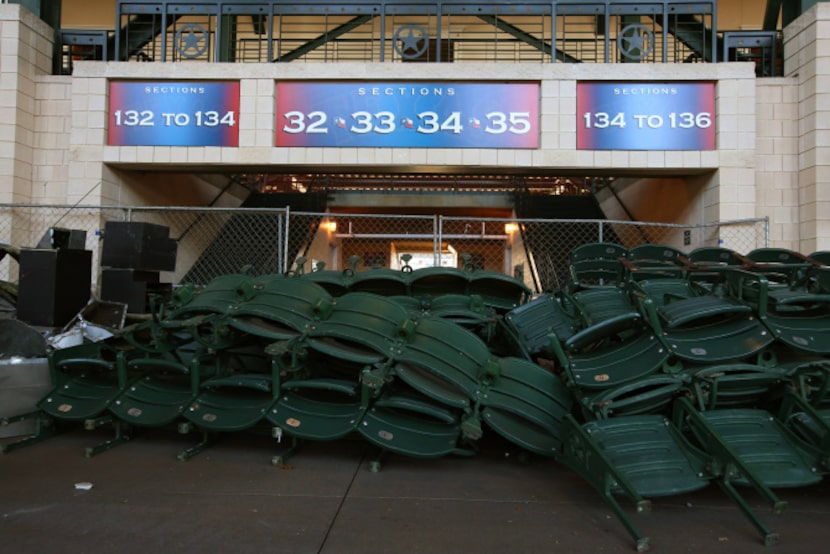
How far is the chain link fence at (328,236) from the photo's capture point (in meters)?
9.28

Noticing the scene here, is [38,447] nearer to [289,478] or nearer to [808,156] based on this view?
[289,478]

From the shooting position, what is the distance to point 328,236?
613 inches

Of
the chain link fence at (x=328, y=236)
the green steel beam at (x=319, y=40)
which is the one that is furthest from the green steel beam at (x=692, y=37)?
the green steel beam at (x=319, y=40)

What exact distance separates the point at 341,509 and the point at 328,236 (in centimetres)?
1254

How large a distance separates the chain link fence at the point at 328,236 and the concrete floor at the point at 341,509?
2.60 m

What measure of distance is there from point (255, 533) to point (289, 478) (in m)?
0.88

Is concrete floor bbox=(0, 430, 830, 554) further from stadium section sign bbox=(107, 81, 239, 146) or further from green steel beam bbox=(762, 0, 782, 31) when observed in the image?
green steel beam bbox=(762, 0, 782, 31)

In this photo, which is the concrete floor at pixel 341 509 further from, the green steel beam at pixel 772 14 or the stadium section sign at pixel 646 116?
the green steel beam at pixel 772 14

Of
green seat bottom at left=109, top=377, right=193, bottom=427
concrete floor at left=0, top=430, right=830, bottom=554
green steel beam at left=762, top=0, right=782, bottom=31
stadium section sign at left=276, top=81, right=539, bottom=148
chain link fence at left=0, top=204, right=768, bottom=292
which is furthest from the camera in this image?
green steel beam at left=762, top=0, right=782, bottom=31

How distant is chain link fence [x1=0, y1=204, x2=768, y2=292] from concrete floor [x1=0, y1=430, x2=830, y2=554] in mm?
2596

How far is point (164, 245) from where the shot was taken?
25.1 feet

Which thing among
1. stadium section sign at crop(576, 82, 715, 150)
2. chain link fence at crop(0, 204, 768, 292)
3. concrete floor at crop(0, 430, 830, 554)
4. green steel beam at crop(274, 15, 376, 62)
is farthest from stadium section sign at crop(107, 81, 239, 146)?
concrete floor at crop(0, 430, 830, 554)

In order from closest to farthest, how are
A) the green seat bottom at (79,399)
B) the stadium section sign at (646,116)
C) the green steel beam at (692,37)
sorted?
the green seat bottom at (79,399), the stadium section sign at (646,116), the green steel beam at (692,37)

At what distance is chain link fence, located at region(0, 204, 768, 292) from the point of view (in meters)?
9.28
